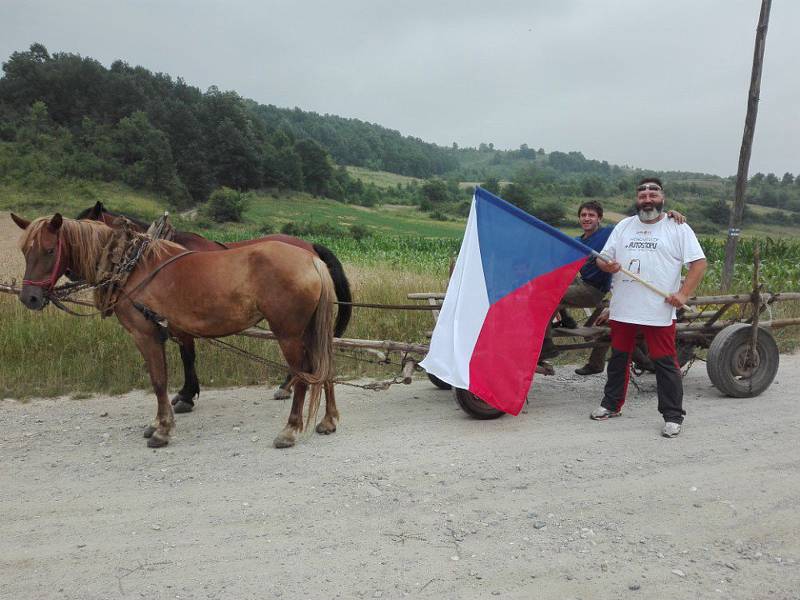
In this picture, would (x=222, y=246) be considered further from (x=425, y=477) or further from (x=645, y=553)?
(x=645, y=553)

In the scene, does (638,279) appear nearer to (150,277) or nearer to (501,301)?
(501,301)

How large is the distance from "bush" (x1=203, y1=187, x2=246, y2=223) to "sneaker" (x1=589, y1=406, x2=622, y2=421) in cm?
5135

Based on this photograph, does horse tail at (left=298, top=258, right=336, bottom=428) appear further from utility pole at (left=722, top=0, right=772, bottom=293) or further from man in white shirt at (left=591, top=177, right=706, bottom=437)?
utility pole at (left=722, top=0, right=772, bottom=293)

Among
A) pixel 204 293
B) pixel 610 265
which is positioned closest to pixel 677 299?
pixel 610 265

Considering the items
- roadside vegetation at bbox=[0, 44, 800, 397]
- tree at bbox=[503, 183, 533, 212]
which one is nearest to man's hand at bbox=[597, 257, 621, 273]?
roadside vegetation at bbox=[0, 44, 800, 397]

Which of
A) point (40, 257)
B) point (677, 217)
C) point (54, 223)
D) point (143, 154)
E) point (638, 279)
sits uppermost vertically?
point (143, 154)

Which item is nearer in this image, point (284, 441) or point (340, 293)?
point (284, 441)

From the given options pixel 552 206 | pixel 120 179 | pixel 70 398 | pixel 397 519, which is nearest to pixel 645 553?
pixel 397 519

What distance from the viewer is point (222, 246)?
6016 millimetres

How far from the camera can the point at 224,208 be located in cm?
5381

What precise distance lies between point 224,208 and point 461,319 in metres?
52.1

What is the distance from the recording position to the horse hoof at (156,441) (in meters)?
4.81

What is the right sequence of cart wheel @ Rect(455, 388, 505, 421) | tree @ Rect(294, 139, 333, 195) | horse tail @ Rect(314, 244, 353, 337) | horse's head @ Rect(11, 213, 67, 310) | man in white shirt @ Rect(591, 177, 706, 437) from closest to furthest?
horse's head @ Rect(11, 213, 67, 310) → man in white shirt @ Rect(591, 177, 706, 437) → cart wheel @ Rect(455, 388, 505, 421) → horse tail @ Rect(314, 244, 353, 337) → tree @ Rect(294, 139, 333, 195)

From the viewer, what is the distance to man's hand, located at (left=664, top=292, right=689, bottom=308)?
4.87m
